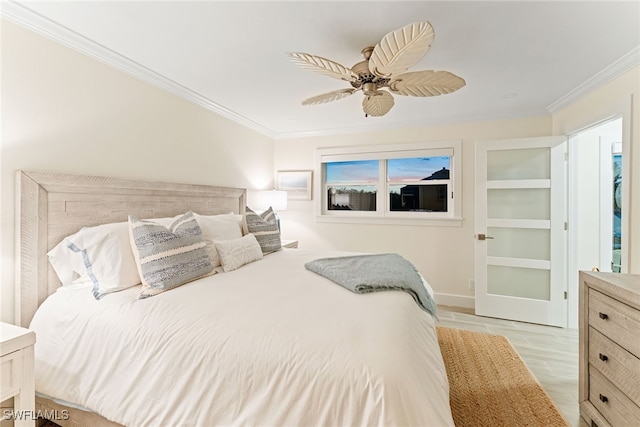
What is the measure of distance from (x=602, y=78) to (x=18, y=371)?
4232mm

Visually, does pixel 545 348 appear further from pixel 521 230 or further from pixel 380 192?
pixel 380 192

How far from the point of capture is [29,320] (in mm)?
1649

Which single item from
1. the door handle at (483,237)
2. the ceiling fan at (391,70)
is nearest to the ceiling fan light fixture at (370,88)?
the ceiling fan at (391,70)

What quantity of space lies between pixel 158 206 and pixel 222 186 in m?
0.92

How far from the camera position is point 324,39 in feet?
6.18

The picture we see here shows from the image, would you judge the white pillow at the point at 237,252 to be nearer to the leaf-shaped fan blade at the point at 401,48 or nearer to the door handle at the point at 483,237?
the leaf-shaped fan blade at the point at 401,48

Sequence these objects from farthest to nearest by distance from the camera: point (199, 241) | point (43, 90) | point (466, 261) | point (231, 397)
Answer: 1. point (466, 261)
2. point (199, 241)
3. point (43, 90)
4. point (231, 397)

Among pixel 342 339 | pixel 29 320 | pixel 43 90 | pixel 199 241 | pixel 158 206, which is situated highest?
pixel 43 90

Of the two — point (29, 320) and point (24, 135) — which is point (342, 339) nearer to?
point (29, 320)

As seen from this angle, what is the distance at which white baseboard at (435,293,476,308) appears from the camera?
355 centimetres

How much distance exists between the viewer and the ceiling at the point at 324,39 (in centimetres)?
159

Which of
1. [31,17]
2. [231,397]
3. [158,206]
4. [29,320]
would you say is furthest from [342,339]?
[31,17]

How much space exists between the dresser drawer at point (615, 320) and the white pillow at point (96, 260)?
2711 millimetres

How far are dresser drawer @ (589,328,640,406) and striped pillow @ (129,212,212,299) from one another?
2409mm
